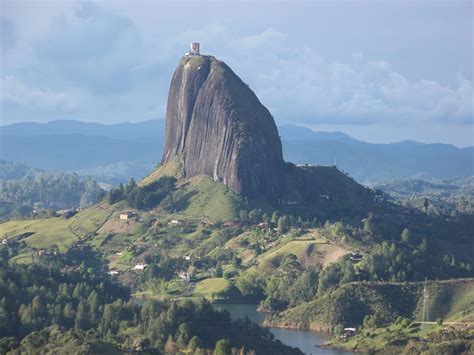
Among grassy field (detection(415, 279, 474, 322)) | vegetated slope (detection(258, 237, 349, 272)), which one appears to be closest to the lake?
vegetated slope (detection(258, 237, 349, 272))

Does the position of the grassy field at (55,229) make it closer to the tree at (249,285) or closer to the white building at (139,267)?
the white building at (139,267)

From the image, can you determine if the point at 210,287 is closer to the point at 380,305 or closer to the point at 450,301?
the point at 380,305

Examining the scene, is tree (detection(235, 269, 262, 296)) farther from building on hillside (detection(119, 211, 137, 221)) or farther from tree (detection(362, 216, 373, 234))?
building on hillside (detection(119, 211, 137, 221))

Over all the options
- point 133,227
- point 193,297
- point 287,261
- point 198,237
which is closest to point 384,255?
point 287,261

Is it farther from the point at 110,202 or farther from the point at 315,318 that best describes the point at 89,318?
the point at 110,202

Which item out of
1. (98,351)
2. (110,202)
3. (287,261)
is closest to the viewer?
(98,351)

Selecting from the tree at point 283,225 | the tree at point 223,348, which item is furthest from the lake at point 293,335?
the tree at point 283,225

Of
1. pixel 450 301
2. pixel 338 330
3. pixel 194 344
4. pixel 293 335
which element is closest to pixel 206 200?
pixel 450 301
